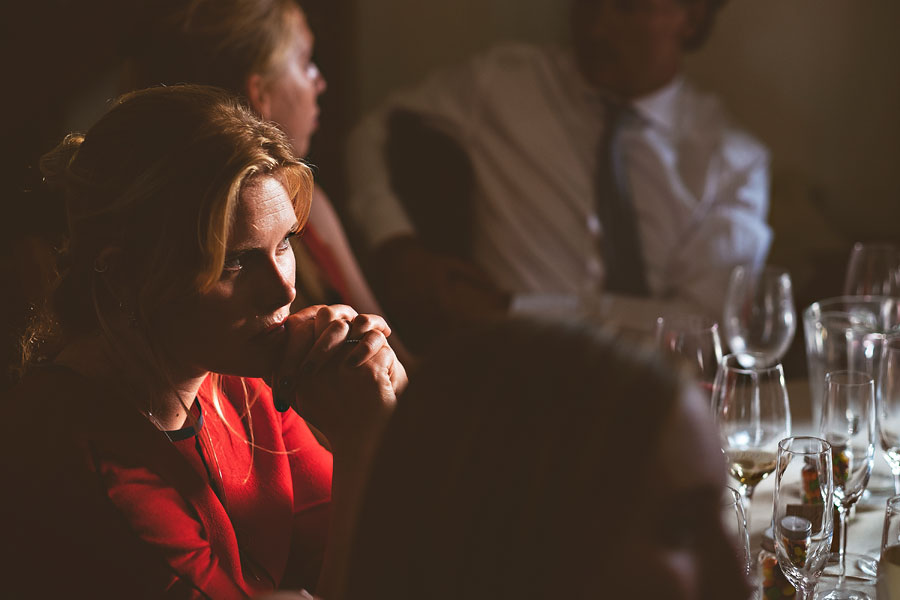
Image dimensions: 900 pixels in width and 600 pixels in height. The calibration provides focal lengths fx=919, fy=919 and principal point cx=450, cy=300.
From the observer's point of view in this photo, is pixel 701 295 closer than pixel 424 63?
Yes

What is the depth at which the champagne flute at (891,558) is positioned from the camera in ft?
2.43

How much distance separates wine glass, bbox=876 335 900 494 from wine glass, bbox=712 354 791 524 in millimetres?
105

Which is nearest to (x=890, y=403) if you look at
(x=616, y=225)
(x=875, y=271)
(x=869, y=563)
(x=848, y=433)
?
(x=848, y=433)

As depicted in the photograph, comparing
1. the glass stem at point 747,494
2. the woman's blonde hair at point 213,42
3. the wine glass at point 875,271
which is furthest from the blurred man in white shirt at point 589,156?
the glass stem at point 747,494

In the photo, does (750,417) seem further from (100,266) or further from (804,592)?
(100,266)

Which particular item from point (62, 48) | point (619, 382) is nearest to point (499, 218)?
point (62, 48)

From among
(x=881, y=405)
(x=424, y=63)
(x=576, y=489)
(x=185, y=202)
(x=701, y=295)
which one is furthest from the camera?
(x=424, y=63)

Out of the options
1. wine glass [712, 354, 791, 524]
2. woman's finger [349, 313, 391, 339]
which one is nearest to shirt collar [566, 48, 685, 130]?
wine glass [712, 354, 791, 524]

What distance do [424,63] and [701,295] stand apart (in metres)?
1.41

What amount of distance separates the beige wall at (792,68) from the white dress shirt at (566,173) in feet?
1.31

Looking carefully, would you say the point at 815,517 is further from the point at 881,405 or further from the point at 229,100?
the point at 229,100

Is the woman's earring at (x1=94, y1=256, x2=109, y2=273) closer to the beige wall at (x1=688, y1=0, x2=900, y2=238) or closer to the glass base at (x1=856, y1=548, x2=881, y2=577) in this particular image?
the glass base at (x1=856, y1=548, x2=881, y2=577)

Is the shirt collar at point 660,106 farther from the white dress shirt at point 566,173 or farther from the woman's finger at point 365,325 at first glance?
the woman's finger at point 365,325

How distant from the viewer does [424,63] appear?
3328mm
